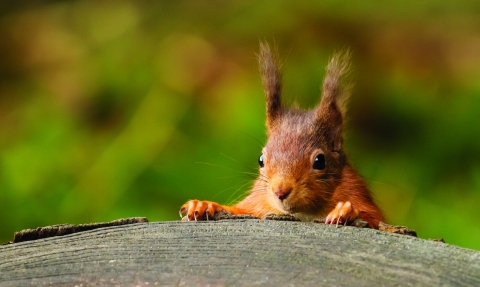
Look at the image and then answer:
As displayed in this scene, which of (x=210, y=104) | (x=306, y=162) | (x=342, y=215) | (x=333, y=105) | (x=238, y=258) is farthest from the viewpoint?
(x=210, y=104)

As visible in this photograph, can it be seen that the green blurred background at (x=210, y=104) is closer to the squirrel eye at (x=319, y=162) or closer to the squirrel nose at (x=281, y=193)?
the squirrel eye at (x=319, y=162)

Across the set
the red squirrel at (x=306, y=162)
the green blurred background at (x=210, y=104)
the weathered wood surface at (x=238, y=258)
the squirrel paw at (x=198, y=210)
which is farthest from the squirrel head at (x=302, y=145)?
the weathered wood surface at (x=238, y=258)

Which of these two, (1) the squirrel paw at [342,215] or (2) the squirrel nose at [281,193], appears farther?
(2) the squirrel nose at [281,193]

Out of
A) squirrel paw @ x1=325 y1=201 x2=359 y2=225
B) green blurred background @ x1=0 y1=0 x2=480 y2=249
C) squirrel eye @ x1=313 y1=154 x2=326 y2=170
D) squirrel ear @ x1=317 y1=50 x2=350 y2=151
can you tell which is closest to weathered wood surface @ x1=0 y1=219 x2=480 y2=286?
squirrel paw @ x1=325 y1=201 x2=359 y2=225

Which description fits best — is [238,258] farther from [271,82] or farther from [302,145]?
[271,82]

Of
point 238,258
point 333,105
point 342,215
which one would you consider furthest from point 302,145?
point 238,258

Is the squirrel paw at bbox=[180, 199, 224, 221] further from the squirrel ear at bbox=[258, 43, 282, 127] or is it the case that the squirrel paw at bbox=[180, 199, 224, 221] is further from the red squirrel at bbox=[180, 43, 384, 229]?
the squirrel ear at bbox=[258, 43, 282, 127]
